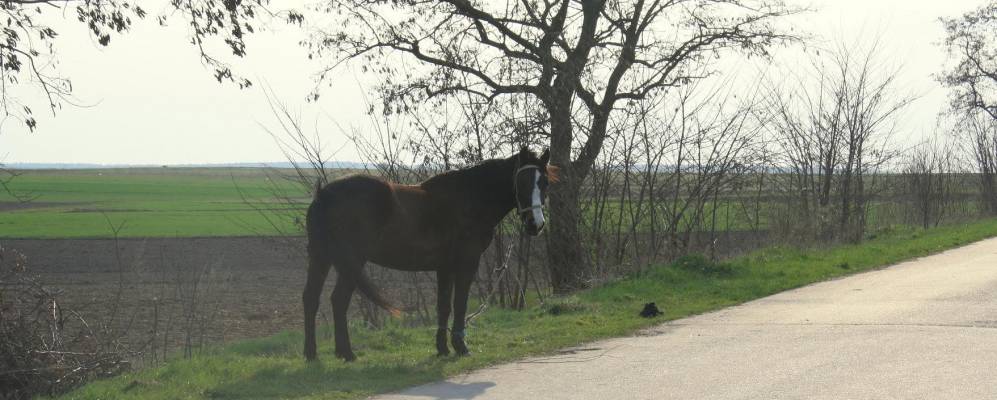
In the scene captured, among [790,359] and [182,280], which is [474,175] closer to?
[790,359]

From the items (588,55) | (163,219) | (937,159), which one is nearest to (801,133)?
(588,55)

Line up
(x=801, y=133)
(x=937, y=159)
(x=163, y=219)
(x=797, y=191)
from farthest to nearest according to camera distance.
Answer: (x=163, y=219) < (x=937, y=159) < (x=801, y=133) < (x=797, y=191)

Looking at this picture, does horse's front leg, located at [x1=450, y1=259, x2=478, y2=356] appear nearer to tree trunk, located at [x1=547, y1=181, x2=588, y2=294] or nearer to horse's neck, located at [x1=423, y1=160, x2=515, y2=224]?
horse's neck, located at [x1=423, y1=160, x2=515, y2=224]

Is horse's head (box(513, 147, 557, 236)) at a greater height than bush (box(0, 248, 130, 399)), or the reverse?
horse's head (box(513, 147, 557, 236))

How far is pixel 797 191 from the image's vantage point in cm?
2309

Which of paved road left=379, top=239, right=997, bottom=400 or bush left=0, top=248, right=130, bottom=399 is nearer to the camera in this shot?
paved road left=379, top=239, right=997, bottom=400

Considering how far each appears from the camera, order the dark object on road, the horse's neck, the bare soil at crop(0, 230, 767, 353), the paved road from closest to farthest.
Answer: the paved road → the horse's neck → the dark object on road → the bare soil at crop(0, 230, 767, 353)

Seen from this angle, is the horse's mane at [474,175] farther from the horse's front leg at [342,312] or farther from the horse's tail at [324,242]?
the horse's front leg at [342,312]

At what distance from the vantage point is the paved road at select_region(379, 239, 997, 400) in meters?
7.64

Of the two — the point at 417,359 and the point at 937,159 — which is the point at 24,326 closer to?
the point at 417,359

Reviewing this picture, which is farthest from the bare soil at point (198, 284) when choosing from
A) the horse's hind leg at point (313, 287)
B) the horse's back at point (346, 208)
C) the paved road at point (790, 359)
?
the paved road at point (790, 359)

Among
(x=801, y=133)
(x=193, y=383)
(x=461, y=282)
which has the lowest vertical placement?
(x=193, y=383)

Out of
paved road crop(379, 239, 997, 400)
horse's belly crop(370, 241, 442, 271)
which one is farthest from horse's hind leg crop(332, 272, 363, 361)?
paved road crop(379, 239, 997, 400)

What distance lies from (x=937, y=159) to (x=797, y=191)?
520 inches
